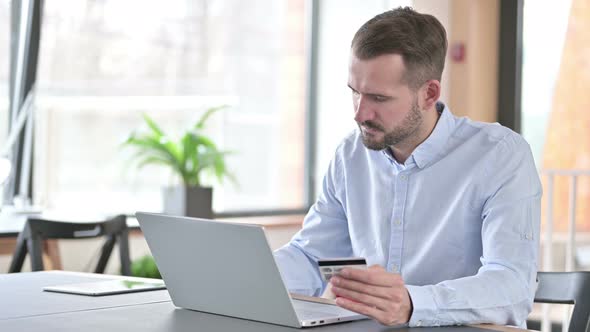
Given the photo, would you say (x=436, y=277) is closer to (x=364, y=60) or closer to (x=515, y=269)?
(x=515, y=269)

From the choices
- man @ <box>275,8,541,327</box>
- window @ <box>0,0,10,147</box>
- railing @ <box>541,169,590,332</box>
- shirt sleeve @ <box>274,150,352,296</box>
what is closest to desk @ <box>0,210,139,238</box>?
window @ <box>0,0,10,147</box>

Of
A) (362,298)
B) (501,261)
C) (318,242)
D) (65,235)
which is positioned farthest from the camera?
(65,235)

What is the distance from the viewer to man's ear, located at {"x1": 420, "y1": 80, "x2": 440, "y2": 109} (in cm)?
222

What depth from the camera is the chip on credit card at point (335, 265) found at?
1677 millimetres

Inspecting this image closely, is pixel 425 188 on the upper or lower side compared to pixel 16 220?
upper

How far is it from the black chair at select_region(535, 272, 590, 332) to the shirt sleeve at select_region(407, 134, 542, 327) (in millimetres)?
115

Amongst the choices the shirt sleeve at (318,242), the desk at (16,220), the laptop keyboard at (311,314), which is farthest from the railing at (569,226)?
the laptop keyboard at (311,314)

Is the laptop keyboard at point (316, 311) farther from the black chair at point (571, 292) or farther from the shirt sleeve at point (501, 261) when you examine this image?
the black chair at point (571, 292)

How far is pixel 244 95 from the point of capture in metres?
5.91

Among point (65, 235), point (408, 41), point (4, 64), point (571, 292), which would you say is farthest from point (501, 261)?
point (4, 64)

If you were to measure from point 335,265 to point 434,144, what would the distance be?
26.8 inches

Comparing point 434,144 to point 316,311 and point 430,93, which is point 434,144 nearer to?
point 430,93

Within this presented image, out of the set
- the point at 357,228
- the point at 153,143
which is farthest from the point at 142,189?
the point at 357,228

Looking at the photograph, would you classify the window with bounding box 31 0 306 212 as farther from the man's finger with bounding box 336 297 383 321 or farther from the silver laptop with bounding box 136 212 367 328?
the man's finger with bounding box 336 297 383 321
